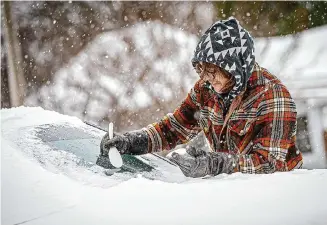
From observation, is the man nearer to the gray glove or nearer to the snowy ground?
the gray glove

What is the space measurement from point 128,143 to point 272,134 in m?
0.72

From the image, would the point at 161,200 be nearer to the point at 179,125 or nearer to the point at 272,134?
the point at 272,134

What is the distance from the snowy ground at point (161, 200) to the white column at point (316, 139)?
5.75 meters

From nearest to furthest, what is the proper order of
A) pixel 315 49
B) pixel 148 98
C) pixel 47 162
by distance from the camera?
pixel 47 162, pixel 315 49, pixel 148 98

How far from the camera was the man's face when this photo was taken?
6.70 feet

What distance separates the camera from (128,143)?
7.07 ft

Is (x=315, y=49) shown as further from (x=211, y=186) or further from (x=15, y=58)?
(x=211, y=186)

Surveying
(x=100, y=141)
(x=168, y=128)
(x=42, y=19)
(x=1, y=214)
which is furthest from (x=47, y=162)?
(x=42, y=19)

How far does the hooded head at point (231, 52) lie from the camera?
196cm

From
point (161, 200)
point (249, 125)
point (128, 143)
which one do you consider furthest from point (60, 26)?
point (161, 200)

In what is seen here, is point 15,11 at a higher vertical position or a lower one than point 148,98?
higher

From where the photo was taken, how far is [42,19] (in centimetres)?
918

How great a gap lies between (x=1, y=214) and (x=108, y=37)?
309 inches

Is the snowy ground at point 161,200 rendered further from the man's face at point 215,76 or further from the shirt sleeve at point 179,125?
the shirt sleeve at point 179,125
